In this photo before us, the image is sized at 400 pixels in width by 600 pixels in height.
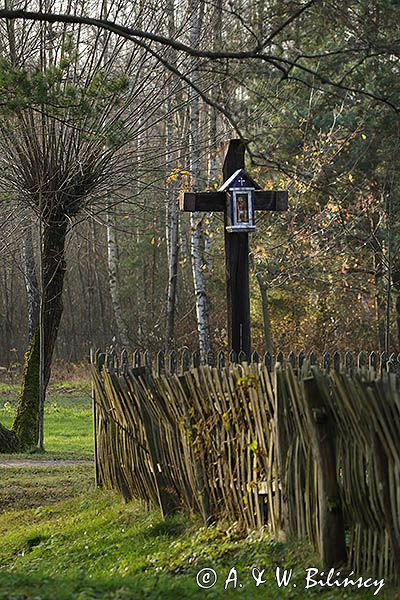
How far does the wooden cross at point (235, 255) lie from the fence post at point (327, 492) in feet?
14.5

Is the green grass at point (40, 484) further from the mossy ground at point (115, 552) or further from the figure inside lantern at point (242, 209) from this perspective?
the figure inside lantern at point (242, 209)

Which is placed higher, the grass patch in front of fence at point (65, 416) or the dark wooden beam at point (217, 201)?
the dark wooden beam at point (217, 201)

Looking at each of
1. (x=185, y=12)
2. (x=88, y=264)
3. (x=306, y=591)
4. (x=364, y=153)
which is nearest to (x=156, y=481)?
(x=306, y=591)

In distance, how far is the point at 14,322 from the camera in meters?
35.0

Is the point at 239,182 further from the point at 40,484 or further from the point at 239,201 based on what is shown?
the point at 40,484

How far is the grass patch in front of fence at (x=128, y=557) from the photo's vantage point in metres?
5.50

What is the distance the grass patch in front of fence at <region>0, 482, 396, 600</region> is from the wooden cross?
2.31 metres

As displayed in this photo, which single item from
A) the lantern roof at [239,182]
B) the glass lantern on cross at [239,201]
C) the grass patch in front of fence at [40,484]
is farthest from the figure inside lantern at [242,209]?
the grass patch in front of fence at [40,484]

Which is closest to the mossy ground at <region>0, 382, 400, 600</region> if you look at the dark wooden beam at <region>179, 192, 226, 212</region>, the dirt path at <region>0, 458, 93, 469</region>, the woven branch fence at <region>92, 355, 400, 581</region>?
the woven branch fence at <region>92, 355, 400, 581</region>

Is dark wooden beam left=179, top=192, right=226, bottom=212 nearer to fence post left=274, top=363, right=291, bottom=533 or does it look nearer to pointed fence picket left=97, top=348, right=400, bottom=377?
pointed fence picket left=97, top=348, right=400, bottom=377

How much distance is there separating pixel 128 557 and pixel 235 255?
14.3 ft

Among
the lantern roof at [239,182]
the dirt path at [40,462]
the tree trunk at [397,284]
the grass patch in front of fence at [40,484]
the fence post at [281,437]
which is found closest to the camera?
the fence post at [281,437]

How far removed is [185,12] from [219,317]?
11.6m

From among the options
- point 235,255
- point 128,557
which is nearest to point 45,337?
point 235,255
